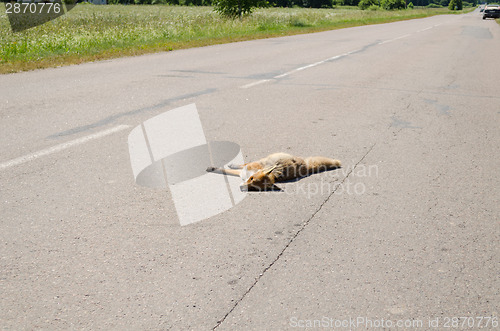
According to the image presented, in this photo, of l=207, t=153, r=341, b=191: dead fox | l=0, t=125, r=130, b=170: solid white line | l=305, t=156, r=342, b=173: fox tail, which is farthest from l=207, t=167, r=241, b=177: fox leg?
l=0, t=125, r=130, b=170: solid white line

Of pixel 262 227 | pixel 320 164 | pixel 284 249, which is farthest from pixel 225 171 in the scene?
pixel 284 249

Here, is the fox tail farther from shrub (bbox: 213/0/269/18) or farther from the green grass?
shrub (bbox: 213/0/269/18)

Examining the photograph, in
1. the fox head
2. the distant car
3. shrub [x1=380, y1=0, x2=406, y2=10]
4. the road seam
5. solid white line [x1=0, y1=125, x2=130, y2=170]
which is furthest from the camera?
shrub [x1=380, y1=0, x2=406, y2=10]

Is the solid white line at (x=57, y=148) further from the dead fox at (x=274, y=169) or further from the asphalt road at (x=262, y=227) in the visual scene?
the dead fox at (x=274, y=169)

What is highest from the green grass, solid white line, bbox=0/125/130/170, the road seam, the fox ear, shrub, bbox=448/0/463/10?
shrub, bbox=448/0/463/10

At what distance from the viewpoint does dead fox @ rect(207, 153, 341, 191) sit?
366 centimetres

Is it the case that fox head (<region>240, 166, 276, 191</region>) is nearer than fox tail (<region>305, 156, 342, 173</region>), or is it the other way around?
fox head (<region>240, 166, 276, 191</region>)

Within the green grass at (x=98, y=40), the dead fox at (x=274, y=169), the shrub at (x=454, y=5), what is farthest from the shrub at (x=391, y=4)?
the dead fox at (x=274, y=169)

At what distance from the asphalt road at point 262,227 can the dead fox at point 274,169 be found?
105mm

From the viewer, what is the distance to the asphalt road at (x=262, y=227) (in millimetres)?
2193

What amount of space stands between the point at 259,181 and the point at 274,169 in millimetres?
204

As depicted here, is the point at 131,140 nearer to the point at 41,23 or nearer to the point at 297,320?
the point at 297,320

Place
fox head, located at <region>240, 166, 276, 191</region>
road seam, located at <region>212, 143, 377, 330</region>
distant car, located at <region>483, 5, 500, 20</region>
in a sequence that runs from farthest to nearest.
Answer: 1. distant car, located at <region>483, 5, 500, 20</region>
2. fox head, located at <region>240, 166, 276, 191</region>
3. road seam, located at <region>212, 143, 377, 330</region>

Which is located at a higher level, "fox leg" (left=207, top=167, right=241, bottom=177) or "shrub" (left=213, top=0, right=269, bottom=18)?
"shrub" (left=213, top=0, right=269, bottom=18)
